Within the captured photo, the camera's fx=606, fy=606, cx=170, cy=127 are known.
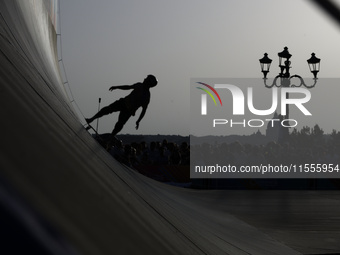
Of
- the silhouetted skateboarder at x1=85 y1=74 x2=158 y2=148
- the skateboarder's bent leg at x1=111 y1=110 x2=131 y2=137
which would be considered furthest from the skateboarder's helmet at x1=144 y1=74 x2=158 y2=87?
the skateboarder's bent leg at x1=111 y1=110 x2=131 y2=137

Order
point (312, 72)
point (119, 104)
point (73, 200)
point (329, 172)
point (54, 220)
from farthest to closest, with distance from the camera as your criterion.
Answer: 1. point (329, 172)
2. point (312, 72)
3. point (119, 104)
4. point (73, 200)
5. point (54, 220)

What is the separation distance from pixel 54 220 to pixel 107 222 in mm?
341

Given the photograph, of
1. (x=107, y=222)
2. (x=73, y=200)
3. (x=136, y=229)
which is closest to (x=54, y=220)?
(x=73, y=200)

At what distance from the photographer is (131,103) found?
9570mm

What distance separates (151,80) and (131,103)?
1.98 feet

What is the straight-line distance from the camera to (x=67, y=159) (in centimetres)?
151

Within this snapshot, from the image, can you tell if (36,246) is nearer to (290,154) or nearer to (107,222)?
(107,222)

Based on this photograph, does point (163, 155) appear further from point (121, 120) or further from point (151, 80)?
point (151, 80)

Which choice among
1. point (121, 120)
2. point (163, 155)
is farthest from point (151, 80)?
point (163, 155)

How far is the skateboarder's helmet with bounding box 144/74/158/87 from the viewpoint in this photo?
9.13 metres

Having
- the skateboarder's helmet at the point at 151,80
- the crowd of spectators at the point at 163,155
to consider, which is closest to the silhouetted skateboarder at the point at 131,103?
the skateboarder's helmet at the point at 151,80

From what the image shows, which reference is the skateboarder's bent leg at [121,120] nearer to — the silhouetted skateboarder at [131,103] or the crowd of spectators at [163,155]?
the silhouetted skateboarder at [131,103]

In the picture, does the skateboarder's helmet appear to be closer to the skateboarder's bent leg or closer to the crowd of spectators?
the skateboarder's bent leg

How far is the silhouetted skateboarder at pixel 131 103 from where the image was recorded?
30.3ft
